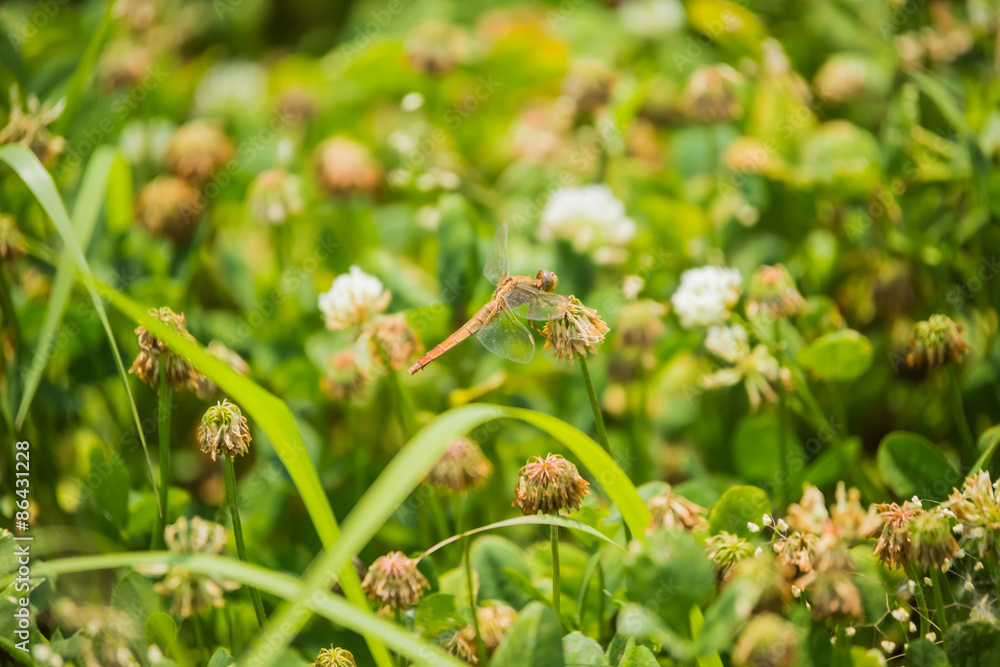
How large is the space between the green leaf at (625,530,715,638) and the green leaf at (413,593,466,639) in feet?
0.84

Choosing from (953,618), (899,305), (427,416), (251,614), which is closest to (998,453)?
(953,618)

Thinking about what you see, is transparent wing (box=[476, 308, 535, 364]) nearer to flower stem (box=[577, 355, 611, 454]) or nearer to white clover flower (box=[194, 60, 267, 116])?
flower stem (box=[577, 355, 611, 454])

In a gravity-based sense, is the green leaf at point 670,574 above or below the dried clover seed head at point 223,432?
below

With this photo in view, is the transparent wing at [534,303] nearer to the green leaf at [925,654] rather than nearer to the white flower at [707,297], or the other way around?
the white flower at [707,297]

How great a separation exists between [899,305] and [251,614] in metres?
1.19

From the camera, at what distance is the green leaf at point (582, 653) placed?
Result: 863mm

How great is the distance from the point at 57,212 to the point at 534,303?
609 millimetres

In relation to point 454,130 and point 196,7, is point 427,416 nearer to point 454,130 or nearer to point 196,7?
point 454,130

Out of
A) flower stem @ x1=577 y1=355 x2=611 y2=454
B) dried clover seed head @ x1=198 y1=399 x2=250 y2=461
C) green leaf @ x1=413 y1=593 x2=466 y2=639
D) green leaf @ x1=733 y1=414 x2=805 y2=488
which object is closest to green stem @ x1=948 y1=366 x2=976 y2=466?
green leaf @ x1=733 y1=414 x2=805 y2=488

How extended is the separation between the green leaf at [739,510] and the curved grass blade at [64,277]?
830mm

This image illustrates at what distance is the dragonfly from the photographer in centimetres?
101

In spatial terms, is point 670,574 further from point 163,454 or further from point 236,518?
point 163,454

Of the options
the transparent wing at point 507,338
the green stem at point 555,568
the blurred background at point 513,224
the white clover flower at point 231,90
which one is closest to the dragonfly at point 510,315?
the transparent wing at point 507,338

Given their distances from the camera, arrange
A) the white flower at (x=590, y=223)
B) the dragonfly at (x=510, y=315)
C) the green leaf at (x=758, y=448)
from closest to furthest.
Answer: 1. the dragonfly at (x=510, y=315)
2. the green leaf at (x=758, y=448)
3. the white flower at (x=590, y=223)
